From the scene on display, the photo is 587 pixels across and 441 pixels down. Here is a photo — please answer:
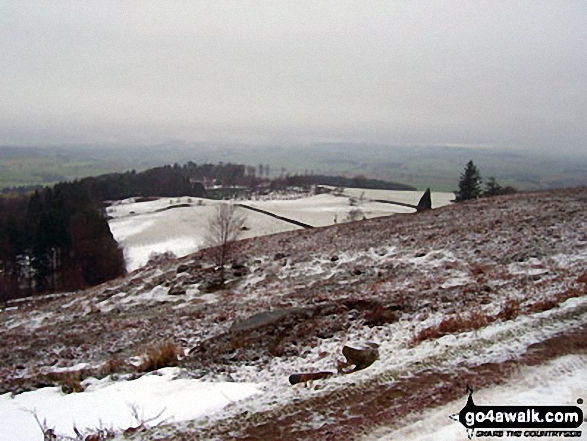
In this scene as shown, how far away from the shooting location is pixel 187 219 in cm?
6550

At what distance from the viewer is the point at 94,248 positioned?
1748 inches

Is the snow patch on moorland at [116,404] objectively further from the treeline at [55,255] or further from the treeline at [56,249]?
the treeline at [55,255]

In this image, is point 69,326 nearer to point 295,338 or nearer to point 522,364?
point 295,338

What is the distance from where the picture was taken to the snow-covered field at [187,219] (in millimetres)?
51375

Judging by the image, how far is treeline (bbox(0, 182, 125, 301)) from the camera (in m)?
42.4

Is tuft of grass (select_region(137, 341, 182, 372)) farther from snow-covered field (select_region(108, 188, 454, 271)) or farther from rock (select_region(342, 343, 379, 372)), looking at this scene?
snow-covered field (select_region(108, 188, 454, 271))

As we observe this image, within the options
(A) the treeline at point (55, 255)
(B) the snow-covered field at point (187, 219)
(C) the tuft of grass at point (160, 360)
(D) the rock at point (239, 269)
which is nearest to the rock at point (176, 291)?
(D) the rock at point (239, 269)

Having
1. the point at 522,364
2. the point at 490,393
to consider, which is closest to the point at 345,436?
the point at 490,393

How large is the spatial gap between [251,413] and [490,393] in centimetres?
345

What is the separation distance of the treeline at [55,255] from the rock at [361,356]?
43287 millimetres

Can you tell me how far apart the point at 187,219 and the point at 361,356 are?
62515 mm

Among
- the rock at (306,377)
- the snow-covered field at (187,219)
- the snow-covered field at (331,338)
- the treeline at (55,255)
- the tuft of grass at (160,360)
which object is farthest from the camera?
the snow-covered field at (187,219)

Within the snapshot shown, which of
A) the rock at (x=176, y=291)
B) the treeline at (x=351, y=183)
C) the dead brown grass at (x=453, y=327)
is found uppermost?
the treeline at (x=351, y=183)

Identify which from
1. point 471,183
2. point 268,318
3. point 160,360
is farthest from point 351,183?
point 160,360
